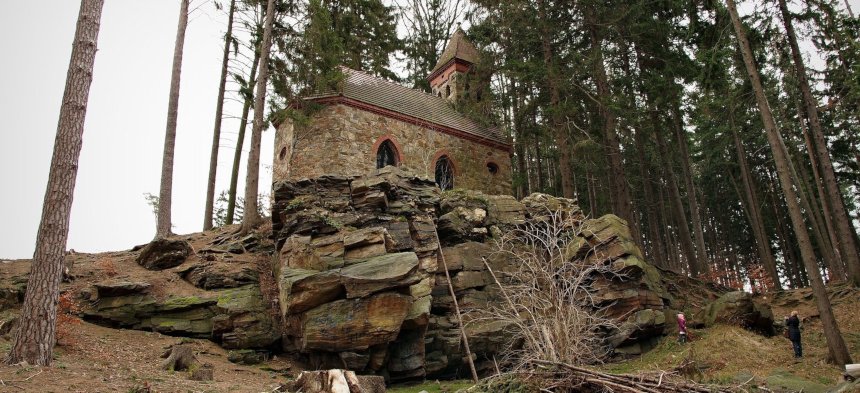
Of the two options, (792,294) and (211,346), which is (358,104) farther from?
(792,294)

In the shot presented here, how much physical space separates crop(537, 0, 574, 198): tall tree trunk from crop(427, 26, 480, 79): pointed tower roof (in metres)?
8.88

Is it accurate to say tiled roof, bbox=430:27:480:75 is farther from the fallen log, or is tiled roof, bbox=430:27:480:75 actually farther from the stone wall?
the fallen log

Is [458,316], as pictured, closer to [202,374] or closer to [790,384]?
[202,374]

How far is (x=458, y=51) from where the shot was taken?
29.0m

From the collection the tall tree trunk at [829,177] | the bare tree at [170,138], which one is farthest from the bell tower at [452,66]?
the tall tree trunk at [829,177]

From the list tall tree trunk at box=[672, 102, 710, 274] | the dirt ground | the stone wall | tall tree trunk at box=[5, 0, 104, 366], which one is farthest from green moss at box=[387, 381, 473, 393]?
tall tree trunk at box=[672, 102, 710, 274]

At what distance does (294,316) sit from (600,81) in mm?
14490

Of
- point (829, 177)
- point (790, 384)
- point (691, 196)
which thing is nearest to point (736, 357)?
point (790, 384)

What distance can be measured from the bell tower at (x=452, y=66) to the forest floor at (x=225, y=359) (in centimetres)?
1762

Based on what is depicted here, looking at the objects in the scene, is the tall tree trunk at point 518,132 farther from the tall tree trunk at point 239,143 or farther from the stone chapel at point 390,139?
the tall tree trunk at point 239,143

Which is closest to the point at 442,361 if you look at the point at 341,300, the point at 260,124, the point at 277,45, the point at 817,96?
the point at 341,300

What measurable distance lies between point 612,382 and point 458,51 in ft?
84.9

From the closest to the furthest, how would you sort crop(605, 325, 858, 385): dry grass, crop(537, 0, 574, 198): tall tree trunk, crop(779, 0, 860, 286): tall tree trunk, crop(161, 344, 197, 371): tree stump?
crop(161, 344, 197, 371): tree stump
crop(605, 325, 858, 385): dry grass
crop(779, 0, 860, 286): tall tree trunk
crop(537, 0, 574, 198): tall tree trunk

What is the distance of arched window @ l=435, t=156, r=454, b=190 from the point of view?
22.3 m
